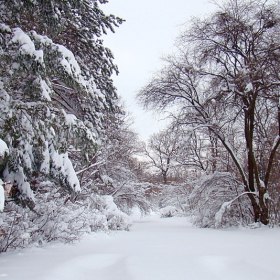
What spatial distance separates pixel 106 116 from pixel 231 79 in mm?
4479

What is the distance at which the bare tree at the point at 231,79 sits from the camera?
8.36 meters

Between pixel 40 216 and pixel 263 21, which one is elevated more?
pixel 263 21

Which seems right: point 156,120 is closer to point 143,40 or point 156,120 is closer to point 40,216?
point 143,40

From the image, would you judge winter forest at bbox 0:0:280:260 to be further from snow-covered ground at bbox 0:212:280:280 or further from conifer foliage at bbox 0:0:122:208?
snow-covered ground at bbox 0:212:280:280

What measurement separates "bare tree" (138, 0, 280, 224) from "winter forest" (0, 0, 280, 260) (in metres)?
0.04

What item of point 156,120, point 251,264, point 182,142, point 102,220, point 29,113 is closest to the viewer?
point 251,264

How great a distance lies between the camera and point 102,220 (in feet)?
25.4

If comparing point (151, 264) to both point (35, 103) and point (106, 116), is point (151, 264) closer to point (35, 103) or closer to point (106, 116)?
point (35, 103)

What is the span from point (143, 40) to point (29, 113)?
673cm

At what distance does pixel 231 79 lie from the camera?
371 inches

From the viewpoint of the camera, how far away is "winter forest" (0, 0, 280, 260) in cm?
421

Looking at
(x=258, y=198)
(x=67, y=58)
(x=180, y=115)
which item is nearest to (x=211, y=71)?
(x=180, y=115)

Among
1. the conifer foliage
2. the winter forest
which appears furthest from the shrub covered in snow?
the conifer foliage

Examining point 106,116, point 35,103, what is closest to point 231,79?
point 106,116
